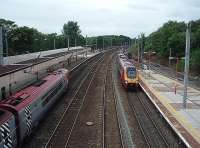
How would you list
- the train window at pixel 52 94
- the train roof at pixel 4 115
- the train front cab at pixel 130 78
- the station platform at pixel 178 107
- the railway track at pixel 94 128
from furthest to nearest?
1. the train front cab at pixel 130 78
2. the train window at pixel 52 94
3. the station platform at pixel 178 107
4. the railway track at pixel 94 128
5. the train roof at pixel 4 115

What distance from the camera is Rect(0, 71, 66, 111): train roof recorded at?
2059 centimetres

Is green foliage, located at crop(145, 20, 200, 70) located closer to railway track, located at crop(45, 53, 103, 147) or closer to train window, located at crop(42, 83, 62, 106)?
railway track, located at crop(45, 53, 103, 147)

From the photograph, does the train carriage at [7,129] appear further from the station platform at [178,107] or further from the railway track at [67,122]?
the station platform at [178,107]

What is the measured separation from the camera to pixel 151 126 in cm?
2683

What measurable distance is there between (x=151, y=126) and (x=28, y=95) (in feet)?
32.9

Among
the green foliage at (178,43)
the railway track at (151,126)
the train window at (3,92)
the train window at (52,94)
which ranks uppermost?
the green foliage at (178,43)

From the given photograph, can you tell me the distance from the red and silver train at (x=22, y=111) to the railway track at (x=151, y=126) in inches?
307

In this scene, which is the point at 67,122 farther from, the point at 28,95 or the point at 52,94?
the point at 28,95

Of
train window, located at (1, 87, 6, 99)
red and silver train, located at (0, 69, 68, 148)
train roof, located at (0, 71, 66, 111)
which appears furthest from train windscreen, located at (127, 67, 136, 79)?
train window, located at (1, 87, 6, 99)

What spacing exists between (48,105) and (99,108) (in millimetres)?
5939

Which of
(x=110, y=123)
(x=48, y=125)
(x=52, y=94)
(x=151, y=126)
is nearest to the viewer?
(x=48, y=125)

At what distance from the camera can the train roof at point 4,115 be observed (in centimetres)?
1722

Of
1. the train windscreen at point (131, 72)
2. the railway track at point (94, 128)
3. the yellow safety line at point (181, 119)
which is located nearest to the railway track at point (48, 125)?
the railway track at point (94, 128)

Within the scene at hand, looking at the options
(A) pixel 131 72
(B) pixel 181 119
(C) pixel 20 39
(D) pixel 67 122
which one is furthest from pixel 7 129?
(C) pixel 20 39
